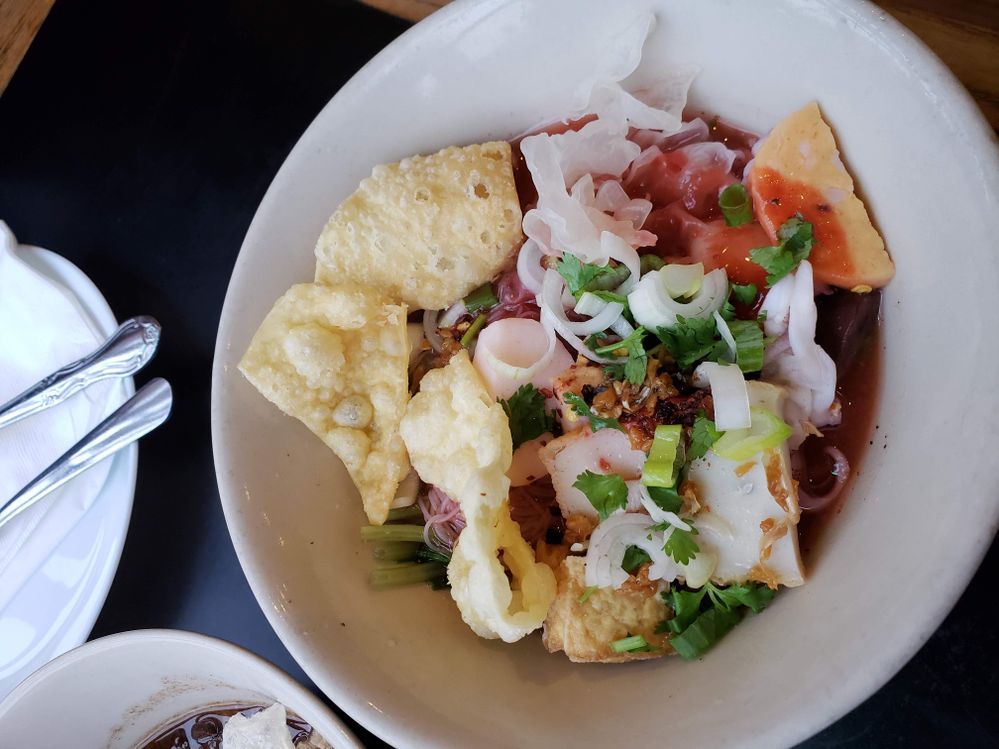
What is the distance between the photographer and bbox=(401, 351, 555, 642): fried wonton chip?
5.36 ft

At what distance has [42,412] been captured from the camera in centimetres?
229

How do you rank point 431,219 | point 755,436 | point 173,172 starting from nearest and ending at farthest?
point 755,436, point 431,219, point 173,172

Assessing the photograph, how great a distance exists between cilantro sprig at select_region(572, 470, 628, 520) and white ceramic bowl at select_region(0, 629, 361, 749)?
2.47 feet

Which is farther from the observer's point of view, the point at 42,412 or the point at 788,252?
the point at 42,412

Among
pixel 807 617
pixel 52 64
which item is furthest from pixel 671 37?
pixel 52 64

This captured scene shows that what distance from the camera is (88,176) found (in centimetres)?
256

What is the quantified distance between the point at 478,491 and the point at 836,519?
0.78m

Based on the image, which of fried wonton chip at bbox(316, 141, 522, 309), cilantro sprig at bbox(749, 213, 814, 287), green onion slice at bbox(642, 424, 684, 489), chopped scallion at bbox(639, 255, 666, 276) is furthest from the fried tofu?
fried wonton chip at bbox(316, 141, 522, 309)

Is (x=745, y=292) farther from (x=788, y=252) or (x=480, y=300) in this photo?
(x=480, y=300)

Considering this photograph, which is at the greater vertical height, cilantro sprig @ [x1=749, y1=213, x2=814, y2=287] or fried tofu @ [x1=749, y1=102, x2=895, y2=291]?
fried tofu @ [x1=749, y1=102, x2=895, y2=291]

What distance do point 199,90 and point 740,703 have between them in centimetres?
236

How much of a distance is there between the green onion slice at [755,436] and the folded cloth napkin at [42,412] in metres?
1.68


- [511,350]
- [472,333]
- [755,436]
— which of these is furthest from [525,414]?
[755,436]

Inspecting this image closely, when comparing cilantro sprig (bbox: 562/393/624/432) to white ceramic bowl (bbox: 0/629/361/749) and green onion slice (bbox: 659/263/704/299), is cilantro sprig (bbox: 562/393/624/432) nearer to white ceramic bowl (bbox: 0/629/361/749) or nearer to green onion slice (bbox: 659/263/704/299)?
green onion slice (bbox: 659/263/704/299)
